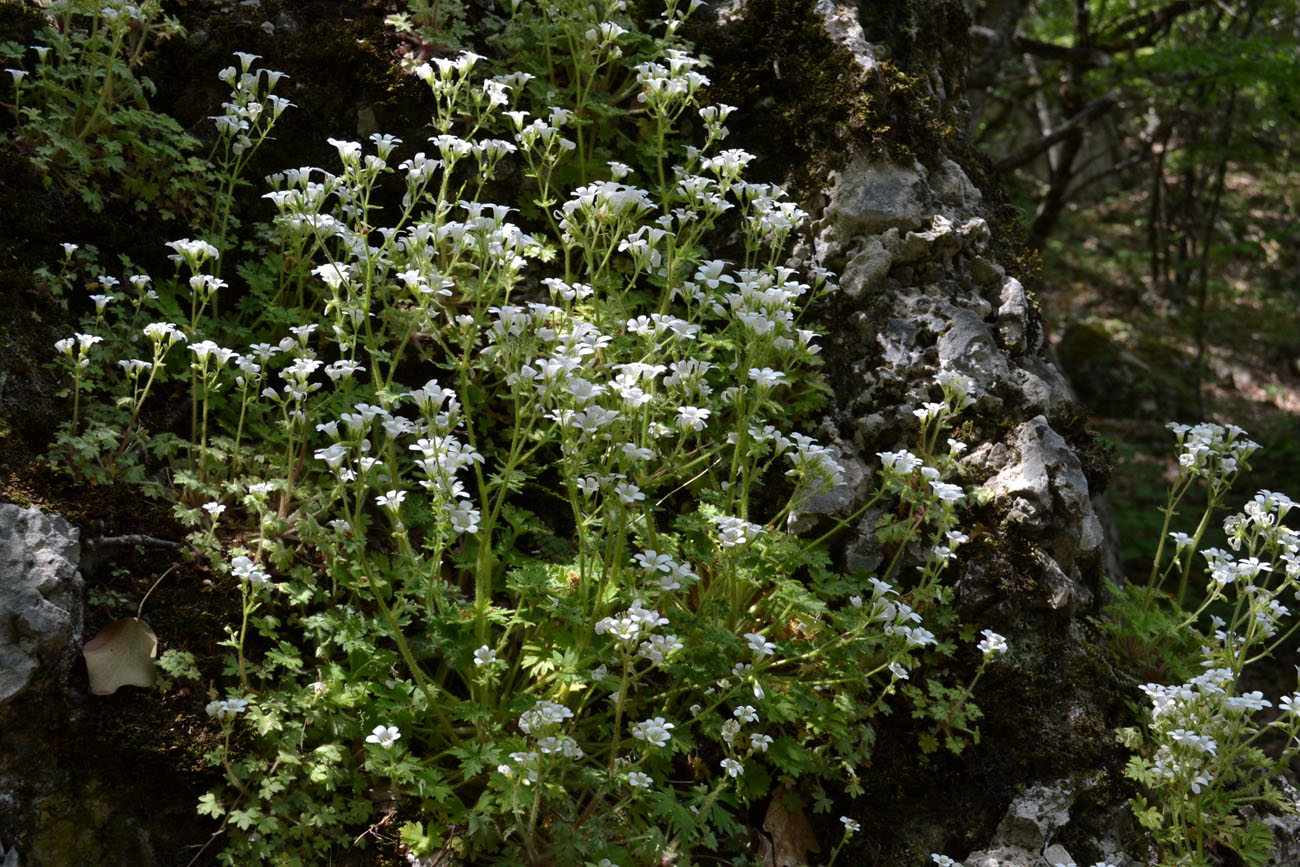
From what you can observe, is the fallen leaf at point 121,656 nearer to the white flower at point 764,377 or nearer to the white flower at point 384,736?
the white flower at point 384,736

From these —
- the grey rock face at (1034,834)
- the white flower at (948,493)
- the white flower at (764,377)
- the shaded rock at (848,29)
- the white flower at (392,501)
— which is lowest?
the grey rock face at (1034,834)

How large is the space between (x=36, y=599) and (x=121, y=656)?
0.34 m

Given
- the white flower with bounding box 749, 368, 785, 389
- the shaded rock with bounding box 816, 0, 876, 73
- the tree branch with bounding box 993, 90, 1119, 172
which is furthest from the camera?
the tree branch with bounding box 993, 90, 1119, 172

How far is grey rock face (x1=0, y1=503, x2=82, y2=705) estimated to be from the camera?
290 cm

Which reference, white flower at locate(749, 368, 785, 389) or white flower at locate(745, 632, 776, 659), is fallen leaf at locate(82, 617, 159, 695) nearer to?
white flower at locate(745, 632, 776, 659)

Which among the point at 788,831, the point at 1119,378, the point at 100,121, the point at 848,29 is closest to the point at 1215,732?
the point at 788,831

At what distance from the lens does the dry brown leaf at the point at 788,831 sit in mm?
3510

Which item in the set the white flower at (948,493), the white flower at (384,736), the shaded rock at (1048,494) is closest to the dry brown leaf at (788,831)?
the white flower at (948,493)

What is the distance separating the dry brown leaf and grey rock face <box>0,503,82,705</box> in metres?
2.59

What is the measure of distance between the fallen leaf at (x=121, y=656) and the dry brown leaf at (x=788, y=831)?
2351 mm

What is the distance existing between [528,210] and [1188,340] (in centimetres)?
1272

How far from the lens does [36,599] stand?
9.73 ft

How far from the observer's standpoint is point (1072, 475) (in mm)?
4371

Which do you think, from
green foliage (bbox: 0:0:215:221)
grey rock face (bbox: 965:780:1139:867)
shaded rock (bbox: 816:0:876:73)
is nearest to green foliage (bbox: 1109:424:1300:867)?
grey rock face (bbox: 965:780:1139:867)
